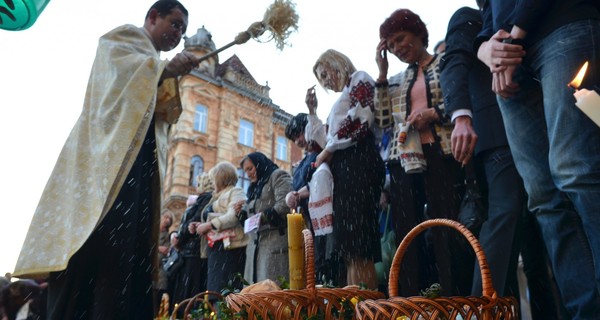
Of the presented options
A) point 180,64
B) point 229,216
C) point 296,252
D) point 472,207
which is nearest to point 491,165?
point 472,207

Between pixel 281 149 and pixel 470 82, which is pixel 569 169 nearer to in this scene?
pixel 470 82

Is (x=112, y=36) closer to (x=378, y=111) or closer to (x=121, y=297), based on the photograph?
(x=121, y=297)

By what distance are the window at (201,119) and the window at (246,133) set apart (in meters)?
2.01

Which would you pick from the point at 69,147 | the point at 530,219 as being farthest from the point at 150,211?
the point at 530,219

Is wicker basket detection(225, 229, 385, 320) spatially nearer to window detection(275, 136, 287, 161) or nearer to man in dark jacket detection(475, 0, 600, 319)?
man in dark jacket detection(475, 0, 600, 319)

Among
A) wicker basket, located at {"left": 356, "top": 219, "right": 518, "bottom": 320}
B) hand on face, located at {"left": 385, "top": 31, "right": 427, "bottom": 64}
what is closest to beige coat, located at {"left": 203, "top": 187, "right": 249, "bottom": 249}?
hand on face, located at {"left": 385, "top": 31, "right": 427, "bottom": 64}

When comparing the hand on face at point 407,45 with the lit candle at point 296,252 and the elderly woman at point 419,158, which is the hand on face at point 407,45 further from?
the lit candle at point 296,252


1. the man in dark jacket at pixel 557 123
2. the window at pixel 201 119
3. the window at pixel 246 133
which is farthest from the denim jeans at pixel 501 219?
the window at pixel 246 133

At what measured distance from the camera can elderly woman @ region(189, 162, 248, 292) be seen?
4.77m

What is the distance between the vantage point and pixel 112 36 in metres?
2.79

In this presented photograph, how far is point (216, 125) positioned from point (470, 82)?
21.6 metres

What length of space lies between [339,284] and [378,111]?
4.20ft

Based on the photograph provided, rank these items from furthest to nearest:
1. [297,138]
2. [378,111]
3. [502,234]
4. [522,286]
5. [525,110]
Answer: [522,286], [297,138], [378,111], [502,234], [525,110]

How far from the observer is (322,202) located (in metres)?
3.21
